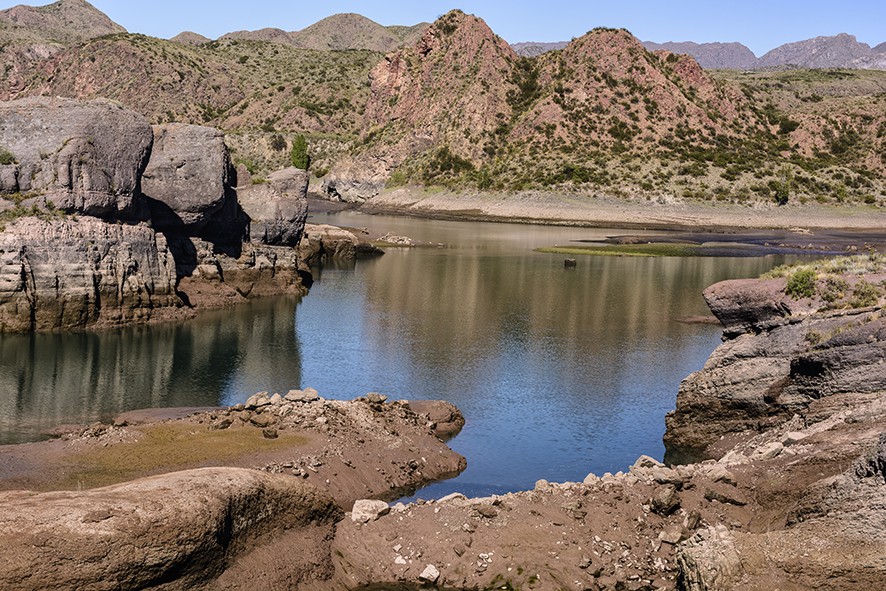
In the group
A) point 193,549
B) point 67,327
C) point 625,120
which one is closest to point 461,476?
point 193,549

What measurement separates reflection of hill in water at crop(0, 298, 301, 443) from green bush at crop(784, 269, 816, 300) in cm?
2303

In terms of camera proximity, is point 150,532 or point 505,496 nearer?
point 150,532

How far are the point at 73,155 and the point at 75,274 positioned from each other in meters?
7.42

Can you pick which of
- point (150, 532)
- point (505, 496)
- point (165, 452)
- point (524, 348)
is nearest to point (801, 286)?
point (505, 496)

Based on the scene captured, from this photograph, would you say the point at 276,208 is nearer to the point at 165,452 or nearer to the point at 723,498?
the point at 165,452

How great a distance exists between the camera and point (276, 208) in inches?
3071

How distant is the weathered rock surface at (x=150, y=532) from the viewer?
18.2 metres

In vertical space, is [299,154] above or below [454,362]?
above

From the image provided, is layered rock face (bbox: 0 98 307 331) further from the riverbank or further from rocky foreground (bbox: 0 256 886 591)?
the riverbank

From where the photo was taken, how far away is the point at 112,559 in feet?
61.7

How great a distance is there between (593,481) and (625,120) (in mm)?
170812

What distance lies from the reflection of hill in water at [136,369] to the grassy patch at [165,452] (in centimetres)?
629

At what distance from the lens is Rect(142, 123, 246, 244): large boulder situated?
66625mm

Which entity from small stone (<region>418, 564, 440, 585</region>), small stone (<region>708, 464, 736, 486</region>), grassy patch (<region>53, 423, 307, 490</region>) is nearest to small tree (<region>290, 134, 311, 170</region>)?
grassy patch (<region>53, 423, 307, 490</region>)
